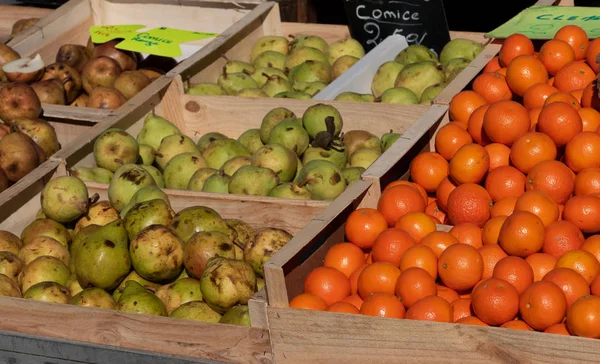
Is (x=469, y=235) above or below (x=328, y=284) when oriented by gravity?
below

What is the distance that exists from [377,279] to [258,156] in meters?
1.14

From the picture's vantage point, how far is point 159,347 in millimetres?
2393

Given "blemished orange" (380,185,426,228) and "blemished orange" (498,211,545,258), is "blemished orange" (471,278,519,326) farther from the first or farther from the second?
"blemished orange" (380,185,426,228)

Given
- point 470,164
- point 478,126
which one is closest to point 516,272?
point 470,164

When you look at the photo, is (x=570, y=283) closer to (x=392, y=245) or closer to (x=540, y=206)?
(x=540, y=206)

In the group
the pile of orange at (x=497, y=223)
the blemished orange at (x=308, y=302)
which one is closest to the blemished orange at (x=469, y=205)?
the pile of orange at (x=497, y=223)

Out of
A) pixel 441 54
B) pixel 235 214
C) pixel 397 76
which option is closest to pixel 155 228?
pixel 235 214

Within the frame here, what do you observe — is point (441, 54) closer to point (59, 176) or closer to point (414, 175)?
point (414, 175)

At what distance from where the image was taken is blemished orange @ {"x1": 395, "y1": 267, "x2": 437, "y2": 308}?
2275 millimetres

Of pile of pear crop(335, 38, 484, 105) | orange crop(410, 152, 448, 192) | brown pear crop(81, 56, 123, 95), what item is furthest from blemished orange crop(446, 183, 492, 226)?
brown pear crop(81, 56, 123, 95)

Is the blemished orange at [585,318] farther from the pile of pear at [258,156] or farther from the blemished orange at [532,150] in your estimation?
the pile of pear at [258,156]

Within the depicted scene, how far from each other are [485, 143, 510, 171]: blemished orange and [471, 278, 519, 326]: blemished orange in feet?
2.38

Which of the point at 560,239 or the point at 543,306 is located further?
the point at 560,239

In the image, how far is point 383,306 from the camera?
2.21 metres
